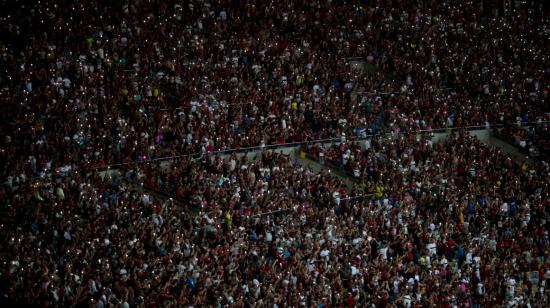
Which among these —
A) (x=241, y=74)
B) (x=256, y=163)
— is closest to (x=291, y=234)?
(x=256, y=163)

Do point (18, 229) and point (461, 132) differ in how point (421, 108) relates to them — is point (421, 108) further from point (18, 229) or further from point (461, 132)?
point (18, 229)

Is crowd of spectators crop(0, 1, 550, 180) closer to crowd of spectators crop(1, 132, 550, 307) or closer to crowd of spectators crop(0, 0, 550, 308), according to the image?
crowd of spectators crop(0, 0, 550, 308)

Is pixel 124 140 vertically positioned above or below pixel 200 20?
below

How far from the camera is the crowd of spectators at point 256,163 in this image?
2381 centimetres

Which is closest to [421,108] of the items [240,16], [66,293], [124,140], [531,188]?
[531,188]

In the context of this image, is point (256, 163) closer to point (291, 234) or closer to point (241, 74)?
point (291, 234)

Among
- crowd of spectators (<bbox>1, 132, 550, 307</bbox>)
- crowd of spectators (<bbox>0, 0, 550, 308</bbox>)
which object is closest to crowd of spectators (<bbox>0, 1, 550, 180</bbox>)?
crowd of spectators (<bbox>0, 0, 550, 308</bbox>)

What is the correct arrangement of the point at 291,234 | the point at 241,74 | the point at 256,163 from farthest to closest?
1. the point at 241,74
2. the point at 256,163
3. the point at 291,234

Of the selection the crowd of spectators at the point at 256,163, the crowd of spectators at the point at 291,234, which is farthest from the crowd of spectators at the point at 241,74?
the crowd of spectators at the point at 291,234

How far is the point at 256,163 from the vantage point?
2975 centimetres

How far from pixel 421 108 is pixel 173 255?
1624cm

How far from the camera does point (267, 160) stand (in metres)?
30.5

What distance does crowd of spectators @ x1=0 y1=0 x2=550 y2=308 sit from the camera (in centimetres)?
2381

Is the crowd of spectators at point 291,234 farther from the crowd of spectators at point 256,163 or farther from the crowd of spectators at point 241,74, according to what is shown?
the crowd of spectators at point 241,74
